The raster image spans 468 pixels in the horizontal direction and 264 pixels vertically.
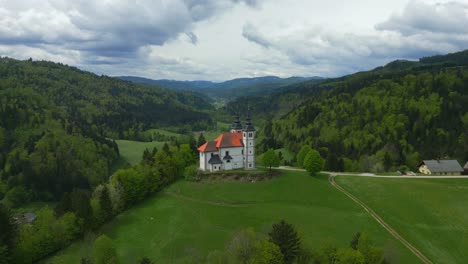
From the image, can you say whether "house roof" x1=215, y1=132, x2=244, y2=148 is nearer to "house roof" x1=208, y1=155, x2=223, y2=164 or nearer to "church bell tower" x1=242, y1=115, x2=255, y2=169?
"church bell tower" x1=242, y1=115, x2=255, y2=169

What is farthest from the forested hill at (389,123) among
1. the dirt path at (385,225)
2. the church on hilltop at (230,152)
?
the church on hilltop at (230,152)

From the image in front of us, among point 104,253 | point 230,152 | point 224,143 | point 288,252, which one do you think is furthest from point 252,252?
point 224,143

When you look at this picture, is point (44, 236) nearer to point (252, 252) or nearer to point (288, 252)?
point (252, 252)

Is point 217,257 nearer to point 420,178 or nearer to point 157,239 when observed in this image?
point 157,239

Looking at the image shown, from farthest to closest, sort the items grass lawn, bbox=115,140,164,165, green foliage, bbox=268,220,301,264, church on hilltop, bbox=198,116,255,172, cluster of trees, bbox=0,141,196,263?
grass lawn, bbox=115,140,164,165, church on hilltop, bbox=198,116,255,172, cluster of trees, bbox=0,141,196,263, green foliage, bbox=268,220,301,264

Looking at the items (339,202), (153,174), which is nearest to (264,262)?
(339,202)

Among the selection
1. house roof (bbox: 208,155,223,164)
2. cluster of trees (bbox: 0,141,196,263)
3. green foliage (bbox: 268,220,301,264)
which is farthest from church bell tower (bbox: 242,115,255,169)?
green foliage (bbox: 268,220,301,264)
